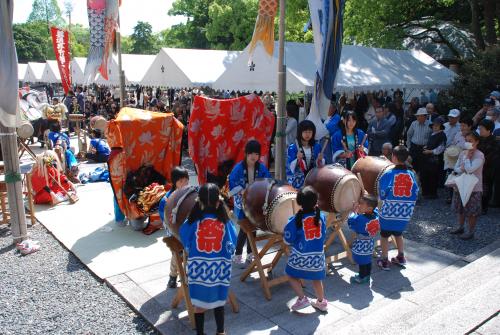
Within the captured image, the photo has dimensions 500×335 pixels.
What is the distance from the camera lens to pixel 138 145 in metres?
6.07

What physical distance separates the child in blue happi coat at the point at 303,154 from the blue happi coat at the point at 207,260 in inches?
78.8

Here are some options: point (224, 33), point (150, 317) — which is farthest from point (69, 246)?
point (224, 33)

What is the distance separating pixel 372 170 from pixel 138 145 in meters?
3.13

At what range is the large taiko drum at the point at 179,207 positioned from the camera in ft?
11.8

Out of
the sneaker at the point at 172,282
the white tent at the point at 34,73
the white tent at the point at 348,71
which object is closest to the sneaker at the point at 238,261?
the sneaker at the point at 172,282

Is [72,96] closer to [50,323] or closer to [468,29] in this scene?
[50,323]

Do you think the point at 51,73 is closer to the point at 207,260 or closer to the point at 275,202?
the point at 275,202

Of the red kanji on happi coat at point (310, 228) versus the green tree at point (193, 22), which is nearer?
the red kanji on happi coat at point (310, 228)

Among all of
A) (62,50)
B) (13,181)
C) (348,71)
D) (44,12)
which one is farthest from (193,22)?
(44,12)

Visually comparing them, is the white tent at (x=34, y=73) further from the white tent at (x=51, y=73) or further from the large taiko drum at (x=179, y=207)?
the large taiko drum at (x=179, y=207)

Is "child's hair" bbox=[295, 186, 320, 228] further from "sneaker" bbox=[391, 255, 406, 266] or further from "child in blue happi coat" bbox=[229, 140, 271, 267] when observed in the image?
"sneaker" bbox=[391, 255, 406, 266]

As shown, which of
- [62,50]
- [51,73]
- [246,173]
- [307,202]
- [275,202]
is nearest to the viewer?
[307,202]

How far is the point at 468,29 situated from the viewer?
18000 millimetres

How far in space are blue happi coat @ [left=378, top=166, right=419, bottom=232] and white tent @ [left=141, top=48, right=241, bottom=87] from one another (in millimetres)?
8253
